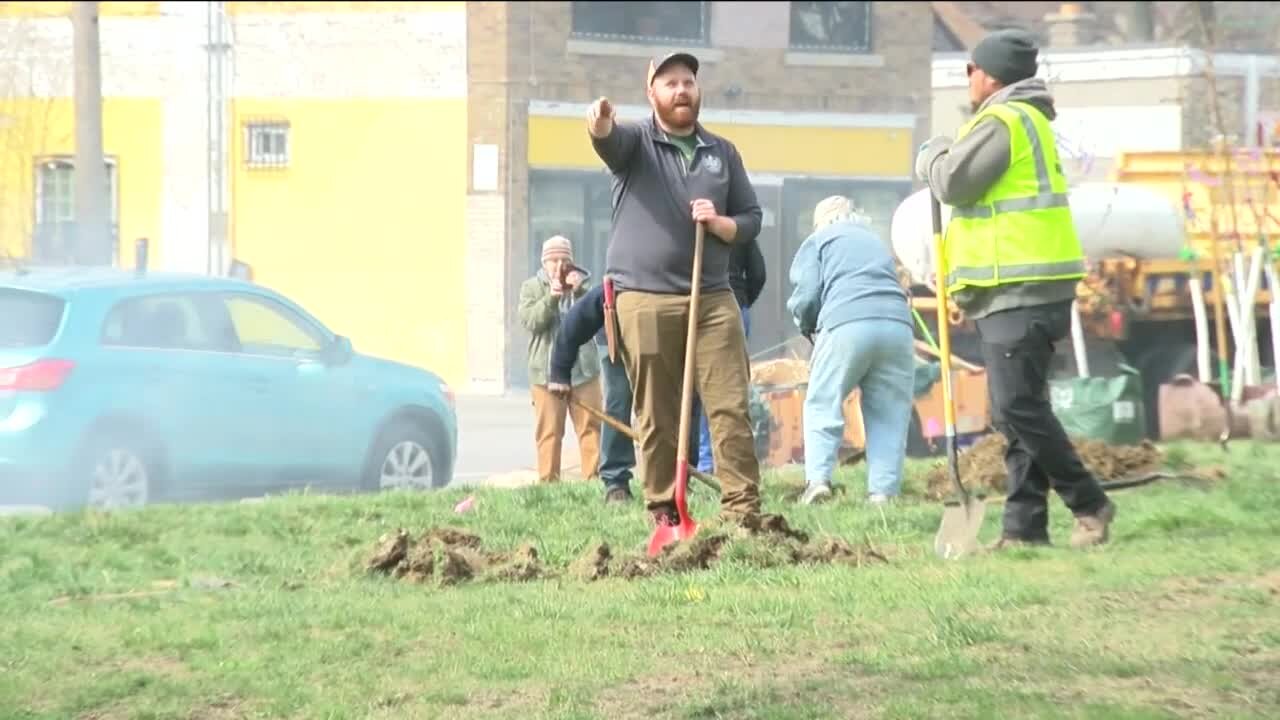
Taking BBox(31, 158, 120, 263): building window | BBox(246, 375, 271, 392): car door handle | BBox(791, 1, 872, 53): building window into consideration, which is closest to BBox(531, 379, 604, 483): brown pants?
BBox(246, 375, 271, 392): car door handle

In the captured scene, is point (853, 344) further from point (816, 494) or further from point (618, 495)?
point (618, 495)

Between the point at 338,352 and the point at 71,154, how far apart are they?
20468mm

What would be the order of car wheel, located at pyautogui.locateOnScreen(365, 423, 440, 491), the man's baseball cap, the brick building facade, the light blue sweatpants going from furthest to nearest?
the brick building facade → car wheel, located at pyautogui.locateOnScreen(365, 423, 440, 491) → the light blue sweatpants → the man's baseball cap

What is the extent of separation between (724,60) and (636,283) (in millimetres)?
25947

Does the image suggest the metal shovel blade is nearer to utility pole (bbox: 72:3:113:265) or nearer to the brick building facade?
the brick building facade

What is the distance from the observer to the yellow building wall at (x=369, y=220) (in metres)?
33.3

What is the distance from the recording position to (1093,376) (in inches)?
744

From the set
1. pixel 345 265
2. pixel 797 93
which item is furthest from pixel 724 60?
pixel 345 265

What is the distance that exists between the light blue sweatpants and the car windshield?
4.81 metres

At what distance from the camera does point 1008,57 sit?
9.20 m

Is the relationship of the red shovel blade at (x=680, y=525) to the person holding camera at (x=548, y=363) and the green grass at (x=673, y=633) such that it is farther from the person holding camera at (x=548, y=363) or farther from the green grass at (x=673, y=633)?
the person holding camera at (x=548, y=363)

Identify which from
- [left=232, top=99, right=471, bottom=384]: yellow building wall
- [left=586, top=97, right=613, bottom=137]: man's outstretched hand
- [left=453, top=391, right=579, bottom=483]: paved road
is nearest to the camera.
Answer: [left=586, top=97, right=613, bottom=137]: man's outstretched hand

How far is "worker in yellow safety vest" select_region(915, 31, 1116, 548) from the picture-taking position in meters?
8.96

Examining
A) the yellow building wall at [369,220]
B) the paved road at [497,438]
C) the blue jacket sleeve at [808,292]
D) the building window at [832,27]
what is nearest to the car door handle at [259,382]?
the paved road at [497,438]
